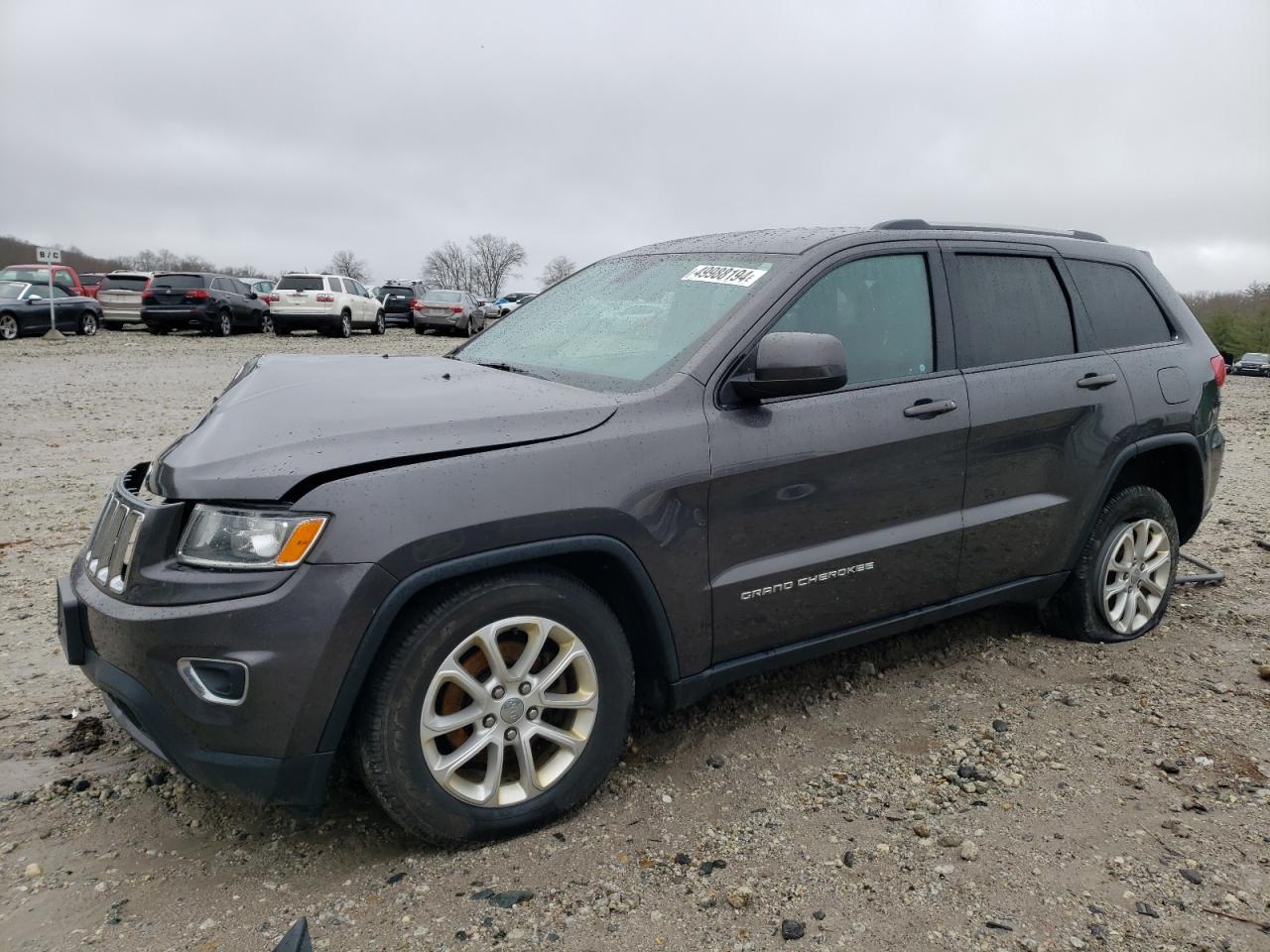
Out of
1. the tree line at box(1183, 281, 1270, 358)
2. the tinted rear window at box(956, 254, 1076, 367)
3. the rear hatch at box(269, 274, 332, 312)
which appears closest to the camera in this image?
the tinted rear window at box(956, 254, 1076, 367)

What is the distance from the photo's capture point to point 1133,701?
3805 mm

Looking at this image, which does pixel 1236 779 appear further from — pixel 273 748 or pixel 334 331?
pixel 334 331

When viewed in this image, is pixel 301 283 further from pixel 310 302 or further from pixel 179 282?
pixel 179 282

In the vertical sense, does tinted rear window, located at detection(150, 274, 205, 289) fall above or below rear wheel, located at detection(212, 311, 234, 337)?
above

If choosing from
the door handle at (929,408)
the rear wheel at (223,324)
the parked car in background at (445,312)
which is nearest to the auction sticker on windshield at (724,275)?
the door handle at (929,408)

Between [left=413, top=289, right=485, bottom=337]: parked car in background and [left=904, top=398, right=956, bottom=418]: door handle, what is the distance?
86.3ft

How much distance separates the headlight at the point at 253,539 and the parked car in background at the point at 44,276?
75.5 feet

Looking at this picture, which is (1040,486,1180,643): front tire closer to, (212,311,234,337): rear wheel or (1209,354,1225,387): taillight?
(1209,354,1225,387): taillight

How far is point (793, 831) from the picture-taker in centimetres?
292

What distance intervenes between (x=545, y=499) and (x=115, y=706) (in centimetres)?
134

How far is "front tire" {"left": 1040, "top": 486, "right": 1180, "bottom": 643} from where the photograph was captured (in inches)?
168

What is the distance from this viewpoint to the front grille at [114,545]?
2588 millimetres

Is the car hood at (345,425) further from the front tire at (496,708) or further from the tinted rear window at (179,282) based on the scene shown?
the tinted rear window at (179,282)

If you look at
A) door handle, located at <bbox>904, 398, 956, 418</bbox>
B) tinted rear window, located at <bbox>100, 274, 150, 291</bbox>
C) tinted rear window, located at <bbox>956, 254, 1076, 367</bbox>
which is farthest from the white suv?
door handle, located at <bbox>904, 398, 956, 418</bbox>
